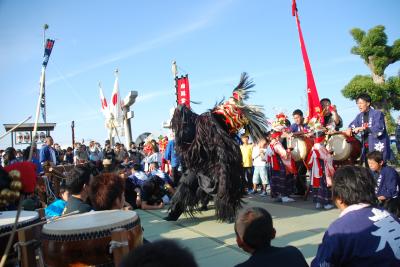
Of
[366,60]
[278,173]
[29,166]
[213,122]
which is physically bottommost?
[278,173]

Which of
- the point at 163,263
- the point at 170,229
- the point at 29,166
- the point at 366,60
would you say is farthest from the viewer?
the point at 366,60

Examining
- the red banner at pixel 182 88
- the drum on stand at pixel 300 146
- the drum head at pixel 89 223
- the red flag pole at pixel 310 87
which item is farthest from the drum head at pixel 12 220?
the red banner at pixel 182 88

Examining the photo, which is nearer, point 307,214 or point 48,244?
point 48,244

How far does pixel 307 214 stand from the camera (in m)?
4.88

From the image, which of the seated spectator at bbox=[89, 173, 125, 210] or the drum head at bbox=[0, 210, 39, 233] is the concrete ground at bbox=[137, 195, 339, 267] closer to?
the seated spectator at bbox=[89, 173, 125, 210]

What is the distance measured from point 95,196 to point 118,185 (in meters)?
0.19

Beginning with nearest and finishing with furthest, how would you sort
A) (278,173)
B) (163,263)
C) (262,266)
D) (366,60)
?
(163,263)
(262,266)
(278,173)
(366,60)

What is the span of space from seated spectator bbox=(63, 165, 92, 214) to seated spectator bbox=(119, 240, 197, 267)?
6.72 feet

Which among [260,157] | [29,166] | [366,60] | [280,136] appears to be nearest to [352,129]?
[280,136]

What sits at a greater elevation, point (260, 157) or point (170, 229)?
point (260, 157)

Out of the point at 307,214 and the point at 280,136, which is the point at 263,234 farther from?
the point at 280,136

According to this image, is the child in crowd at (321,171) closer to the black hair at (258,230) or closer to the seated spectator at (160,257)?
the black hair at (258,230)

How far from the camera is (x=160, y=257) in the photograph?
3.05 feet

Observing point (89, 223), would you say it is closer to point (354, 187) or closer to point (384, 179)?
point (354, 187)
